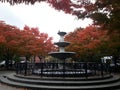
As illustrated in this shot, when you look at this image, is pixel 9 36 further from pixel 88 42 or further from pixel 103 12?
pixel 103 12

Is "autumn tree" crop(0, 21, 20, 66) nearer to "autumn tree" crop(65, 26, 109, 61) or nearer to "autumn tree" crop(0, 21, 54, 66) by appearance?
"autumn tree" crop(0, 21, 54, 66)

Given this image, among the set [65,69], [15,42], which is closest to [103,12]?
[65,69]

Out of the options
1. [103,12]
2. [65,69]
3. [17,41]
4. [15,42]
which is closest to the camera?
[103,12]

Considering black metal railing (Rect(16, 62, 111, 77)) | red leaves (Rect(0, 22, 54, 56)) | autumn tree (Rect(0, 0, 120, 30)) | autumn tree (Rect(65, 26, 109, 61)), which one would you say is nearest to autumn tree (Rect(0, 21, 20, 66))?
red leaves (Rect(0, 22, 54, 56))

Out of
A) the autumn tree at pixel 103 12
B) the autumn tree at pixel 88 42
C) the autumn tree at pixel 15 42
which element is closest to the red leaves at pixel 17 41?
the autumn tree at pixel 15 42

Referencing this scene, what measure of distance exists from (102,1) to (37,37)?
126 feet

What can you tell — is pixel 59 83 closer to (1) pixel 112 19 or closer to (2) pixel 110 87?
(2) pixel 110 87

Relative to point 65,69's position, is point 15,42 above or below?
above

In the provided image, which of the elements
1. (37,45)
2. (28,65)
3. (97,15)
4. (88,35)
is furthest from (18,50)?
(97,15)

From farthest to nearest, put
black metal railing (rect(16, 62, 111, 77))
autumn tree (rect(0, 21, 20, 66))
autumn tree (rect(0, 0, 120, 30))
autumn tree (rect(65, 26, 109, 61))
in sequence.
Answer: autumn tree (rect(0, 21, 20, 66)), autumn tree (rect(65, 26, 109, 61)), black metal railing (rect(16, 62, 111, 77)), autumn tree (rect(0, 0, 120, 30))

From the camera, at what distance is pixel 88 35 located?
3641 centimetres

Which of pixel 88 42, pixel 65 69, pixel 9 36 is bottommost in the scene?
pixel 65 69

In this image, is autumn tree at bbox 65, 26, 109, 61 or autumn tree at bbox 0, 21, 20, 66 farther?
autumn tree at bbox 0, 21, 20, 66

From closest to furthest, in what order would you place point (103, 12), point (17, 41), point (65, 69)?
point (103, 12) → point (65, 69) → point (17, 41)
